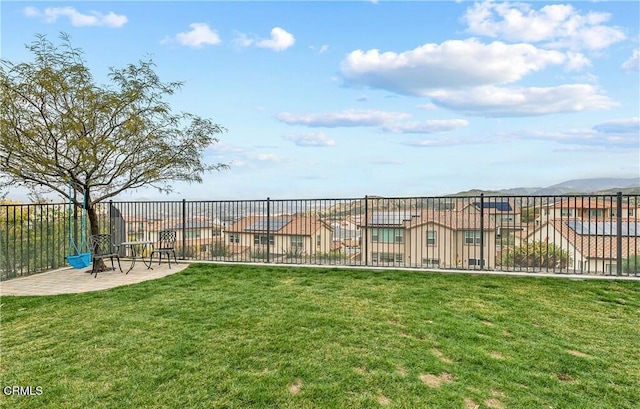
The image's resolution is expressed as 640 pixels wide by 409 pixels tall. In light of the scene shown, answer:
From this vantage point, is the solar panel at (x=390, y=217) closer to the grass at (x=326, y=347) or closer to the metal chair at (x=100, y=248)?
the grass at (x=326, y=347)

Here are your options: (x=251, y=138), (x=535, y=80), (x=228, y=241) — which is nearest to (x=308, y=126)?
(x=251, y=138)

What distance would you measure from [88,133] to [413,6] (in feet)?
27.9

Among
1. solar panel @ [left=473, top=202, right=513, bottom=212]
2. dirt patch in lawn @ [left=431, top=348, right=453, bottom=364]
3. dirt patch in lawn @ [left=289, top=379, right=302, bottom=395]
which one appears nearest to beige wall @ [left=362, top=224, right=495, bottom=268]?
solar panel @ [left=473, top=202, right=513, bottom=212]

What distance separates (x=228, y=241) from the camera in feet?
26.7

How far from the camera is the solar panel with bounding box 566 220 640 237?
5.82 meters

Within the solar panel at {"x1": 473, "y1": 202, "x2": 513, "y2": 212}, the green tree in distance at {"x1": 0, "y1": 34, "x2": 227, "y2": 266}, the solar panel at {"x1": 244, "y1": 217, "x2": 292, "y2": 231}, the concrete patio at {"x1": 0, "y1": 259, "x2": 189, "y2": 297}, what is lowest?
the concrete patio at {"x1": 0, "y1": 259, "x2": 189, "y2": 297}

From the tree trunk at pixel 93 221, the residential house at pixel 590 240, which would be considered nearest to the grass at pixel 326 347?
the residential house at pixel 590 240

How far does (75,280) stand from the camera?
6.27m

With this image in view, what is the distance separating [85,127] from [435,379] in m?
7.04

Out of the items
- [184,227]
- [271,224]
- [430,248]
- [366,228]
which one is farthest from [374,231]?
[184,227]

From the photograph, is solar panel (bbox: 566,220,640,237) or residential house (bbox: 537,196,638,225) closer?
solar panel (bbox: 566,220,640,237)

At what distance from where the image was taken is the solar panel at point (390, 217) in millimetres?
7242

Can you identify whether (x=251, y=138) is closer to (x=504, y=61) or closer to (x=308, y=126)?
(x=308, y=126)

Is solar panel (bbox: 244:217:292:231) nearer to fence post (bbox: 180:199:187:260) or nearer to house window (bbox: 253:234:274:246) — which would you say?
house window (bbox: 253:234:274:246)
